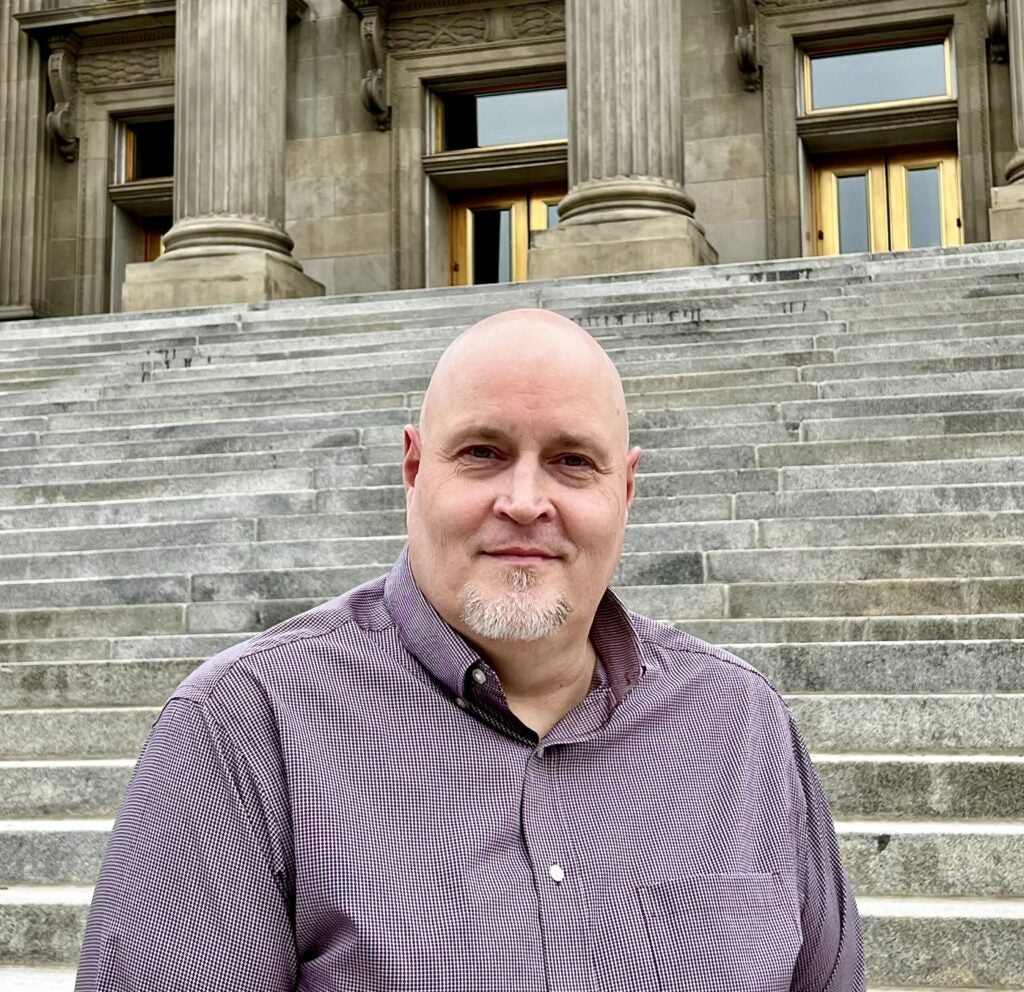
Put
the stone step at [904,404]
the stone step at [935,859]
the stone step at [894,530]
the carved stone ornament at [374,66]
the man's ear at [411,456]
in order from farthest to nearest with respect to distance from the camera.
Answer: the carved stone ornament at [374,66]
the stone step at [904,404]
the stone step at [894,530]
the stone step at [935,859]
the man's ear at [411,456]

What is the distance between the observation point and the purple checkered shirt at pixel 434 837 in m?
1.69

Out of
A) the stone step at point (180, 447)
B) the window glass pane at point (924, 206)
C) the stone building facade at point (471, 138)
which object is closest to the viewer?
the stone step at point (180, 447)

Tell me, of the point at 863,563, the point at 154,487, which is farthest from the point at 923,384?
the point at 154,487

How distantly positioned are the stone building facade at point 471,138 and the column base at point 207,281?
0.09 ft

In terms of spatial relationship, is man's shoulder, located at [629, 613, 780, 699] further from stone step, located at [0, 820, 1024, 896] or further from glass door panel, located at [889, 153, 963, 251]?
glass door panel, located at [889, 153, 963, 251]

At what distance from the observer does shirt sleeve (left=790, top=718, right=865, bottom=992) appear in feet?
6.52

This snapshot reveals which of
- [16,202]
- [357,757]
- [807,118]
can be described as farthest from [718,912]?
[16,202]

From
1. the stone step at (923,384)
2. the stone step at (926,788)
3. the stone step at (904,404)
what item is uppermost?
the stone step at (923,384)

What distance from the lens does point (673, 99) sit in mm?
15203

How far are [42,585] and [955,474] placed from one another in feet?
12.5

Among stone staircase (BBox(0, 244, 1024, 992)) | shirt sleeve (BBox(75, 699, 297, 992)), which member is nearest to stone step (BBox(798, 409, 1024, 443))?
stone staircase (BBox(0, 244, 1024, 992))

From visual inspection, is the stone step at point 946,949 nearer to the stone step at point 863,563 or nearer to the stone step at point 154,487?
the stone step at point 863,563

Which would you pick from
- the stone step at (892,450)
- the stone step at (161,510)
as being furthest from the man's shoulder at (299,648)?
the stone step at (161,510)

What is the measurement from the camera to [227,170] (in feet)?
52.6
